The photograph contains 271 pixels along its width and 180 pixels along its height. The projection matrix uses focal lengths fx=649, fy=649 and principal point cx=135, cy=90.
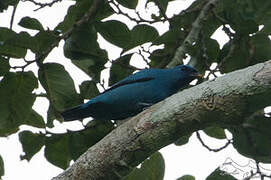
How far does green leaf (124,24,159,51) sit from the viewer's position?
17.6ft

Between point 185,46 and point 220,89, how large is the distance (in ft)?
4.50

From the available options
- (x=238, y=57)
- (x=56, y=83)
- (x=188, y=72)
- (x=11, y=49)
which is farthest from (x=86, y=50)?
(x=238, y=57)

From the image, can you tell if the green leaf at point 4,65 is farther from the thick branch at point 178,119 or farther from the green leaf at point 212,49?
the green leaf at point 212,49

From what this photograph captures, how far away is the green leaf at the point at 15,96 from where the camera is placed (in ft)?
16.6

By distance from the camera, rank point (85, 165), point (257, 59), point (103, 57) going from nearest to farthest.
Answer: point (85, 165), point (257, 59), point (103, 57)

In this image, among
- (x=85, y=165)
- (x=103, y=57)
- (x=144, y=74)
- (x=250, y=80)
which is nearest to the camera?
(x=250, y=80)

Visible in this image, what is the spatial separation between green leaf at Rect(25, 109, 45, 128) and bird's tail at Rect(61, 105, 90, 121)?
0.24 m

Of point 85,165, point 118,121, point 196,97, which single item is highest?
point 196,97

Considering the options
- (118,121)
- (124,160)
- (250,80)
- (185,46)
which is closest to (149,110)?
(124,160)

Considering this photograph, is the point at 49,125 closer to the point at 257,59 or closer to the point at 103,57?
the point at 103,57

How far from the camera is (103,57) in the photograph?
539cm

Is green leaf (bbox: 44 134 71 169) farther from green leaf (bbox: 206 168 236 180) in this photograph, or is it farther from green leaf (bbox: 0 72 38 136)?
green leaf (bbox: 206 168 236 180)

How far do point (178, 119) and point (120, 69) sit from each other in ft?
5.43

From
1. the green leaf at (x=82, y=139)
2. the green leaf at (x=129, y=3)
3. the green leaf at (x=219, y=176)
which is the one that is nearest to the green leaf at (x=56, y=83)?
the green leaf at (x=82, y=139)
